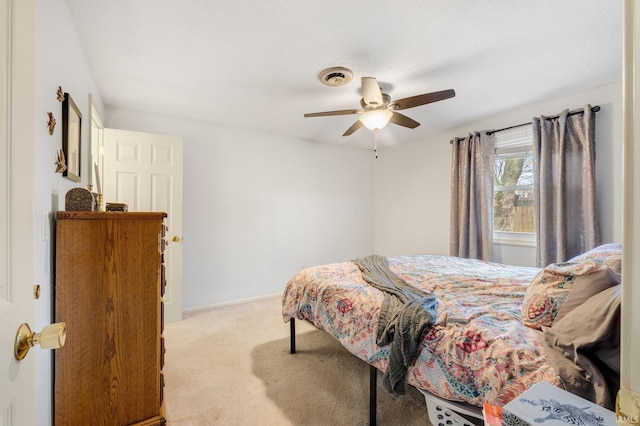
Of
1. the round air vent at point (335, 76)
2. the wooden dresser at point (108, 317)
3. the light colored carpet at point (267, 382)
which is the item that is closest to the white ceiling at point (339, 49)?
the round air vent at point (335, 76)

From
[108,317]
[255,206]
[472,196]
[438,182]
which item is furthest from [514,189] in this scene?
[108,317]

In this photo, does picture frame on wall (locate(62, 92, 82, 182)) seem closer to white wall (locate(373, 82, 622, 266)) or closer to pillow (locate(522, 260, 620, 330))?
pillow (locate(522, 260, 620, 330))

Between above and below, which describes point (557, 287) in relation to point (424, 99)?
below

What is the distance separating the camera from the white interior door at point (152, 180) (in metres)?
2.77

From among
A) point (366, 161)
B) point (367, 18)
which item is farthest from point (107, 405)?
point (366, 161)

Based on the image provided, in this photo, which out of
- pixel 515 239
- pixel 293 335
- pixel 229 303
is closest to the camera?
pixel 293 335

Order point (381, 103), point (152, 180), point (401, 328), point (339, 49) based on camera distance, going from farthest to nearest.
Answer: point (152, 180), point (381, 103), point (339, 49), point (401, 328)

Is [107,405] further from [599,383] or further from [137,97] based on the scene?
[137,97]

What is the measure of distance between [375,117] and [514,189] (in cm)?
207

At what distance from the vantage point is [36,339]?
1.88 feet

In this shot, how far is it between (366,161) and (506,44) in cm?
309

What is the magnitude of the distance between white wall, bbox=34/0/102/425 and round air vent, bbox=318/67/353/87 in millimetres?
1609

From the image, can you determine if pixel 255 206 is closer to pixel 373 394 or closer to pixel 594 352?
pixel 373 394

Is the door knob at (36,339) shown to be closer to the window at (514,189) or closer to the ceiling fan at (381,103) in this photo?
the ceiling fan at (381,103)
